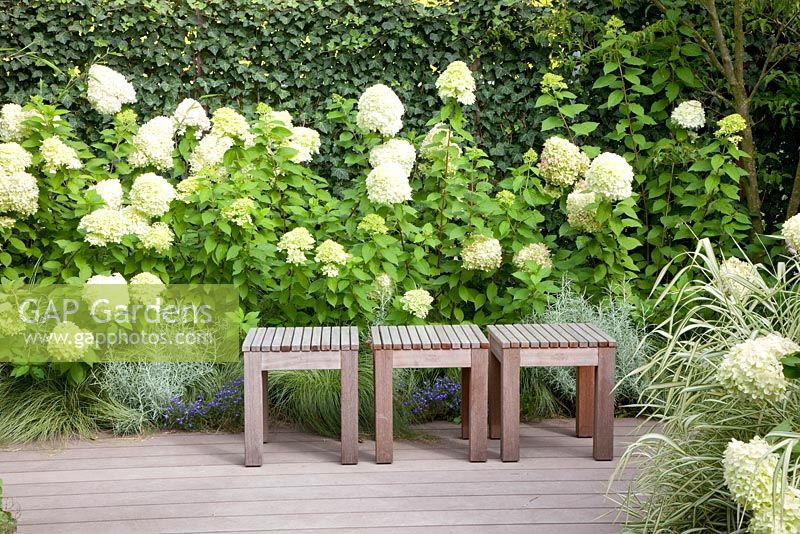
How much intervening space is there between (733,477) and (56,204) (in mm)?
3818

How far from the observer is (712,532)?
281 centimetres

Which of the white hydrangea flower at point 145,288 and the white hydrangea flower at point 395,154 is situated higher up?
the white hydrangea flower at point 395,154

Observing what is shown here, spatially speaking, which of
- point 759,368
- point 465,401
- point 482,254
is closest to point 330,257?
point 482,254

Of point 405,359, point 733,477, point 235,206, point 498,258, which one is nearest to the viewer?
point 733,477

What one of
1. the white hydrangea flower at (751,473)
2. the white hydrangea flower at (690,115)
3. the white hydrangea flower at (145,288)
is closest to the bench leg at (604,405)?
the white hydrangea flower at (751,473)

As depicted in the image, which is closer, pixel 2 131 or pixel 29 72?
pixel 2 131

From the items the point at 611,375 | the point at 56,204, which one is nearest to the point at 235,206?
the point at 56,204

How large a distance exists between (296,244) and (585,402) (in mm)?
1537

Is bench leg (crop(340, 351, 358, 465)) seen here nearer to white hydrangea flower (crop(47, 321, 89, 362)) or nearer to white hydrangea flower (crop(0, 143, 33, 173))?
white hydrangea flower (crop(47, 321, 89, 362))

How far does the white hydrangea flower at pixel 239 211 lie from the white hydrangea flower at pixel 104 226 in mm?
491

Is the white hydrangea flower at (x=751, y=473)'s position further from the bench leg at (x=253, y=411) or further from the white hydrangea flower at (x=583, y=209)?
the white hydrangea flower at (x=583, y=209)

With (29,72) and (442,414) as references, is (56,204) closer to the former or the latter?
(29,72)

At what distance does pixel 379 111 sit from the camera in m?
4.94

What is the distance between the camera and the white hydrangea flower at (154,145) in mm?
5000
